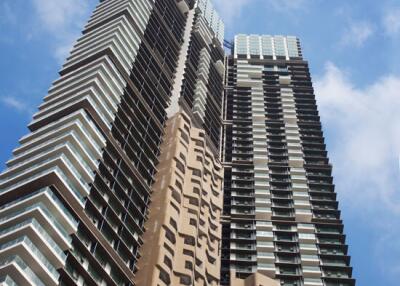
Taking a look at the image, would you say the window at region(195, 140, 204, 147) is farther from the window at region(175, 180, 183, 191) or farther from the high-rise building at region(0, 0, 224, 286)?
the window at region(175, 180, 183, 191)

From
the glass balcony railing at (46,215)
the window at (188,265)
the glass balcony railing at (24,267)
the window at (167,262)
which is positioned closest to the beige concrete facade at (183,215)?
the window at (167,262)

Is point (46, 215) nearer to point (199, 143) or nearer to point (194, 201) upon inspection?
point (194, 201)

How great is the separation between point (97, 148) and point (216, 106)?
49492 millimetres

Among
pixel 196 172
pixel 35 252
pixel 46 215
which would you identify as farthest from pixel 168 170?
pixel 35 252

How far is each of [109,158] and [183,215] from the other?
1162cm

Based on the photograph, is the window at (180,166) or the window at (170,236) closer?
the window at (170,236)

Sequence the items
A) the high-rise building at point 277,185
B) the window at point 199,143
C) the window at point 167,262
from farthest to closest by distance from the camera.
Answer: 1. the window at point 199,143
2. the high-rise building at point 277,185
3. the window at point 167,262

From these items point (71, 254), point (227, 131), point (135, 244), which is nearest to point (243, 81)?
point (227, 131)

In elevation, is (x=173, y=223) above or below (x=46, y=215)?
above

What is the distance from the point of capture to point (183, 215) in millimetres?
77875

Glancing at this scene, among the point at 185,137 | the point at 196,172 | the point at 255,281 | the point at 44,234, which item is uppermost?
the point at 185,137

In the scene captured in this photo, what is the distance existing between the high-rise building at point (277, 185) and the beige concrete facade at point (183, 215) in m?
7.14

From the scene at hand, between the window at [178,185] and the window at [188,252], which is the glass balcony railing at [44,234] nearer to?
the window at [188,252]

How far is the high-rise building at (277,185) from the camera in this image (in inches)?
3585
